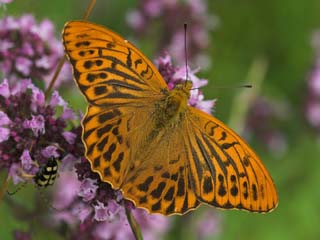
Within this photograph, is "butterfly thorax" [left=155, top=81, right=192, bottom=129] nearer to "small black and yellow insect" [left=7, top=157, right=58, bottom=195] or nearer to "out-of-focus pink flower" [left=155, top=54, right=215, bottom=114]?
"out-of-focus pink flower" [left=155, top=54, right=215, bottom=114]

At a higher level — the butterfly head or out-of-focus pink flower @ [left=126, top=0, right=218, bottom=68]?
out-of-focus pink flower @ [left=126, top=0, right=218, bottom=68]

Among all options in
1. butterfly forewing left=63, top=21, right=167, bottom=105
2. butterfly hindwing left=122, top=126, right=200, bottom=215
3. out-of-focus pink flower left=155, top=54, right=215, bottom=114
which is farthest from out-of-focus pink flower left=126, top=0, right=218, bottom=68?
butterfly hindwing left=122, top=126, right=200, bottom=215

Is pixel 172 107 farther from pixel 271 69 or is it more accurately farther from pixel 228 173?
pixel 271 69

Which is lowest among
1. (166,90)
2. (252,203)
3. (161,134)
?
(252,203)

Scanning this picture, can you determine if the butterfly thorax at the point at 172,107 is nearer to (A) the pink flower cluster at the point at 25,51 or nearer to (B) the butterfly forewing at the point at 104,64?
(B) the butterfly forewing at the point at 104,64

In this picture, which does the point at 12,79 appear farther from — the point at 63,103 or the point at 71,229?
the point at 71,229

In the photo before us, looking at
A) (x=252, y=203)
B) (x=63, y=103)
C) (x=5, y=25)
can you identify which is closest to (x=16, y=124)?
(x=63, y=103)

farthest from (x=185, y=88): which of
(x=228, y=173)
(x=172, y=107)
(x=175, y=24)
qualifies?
(x=175, y=24)
